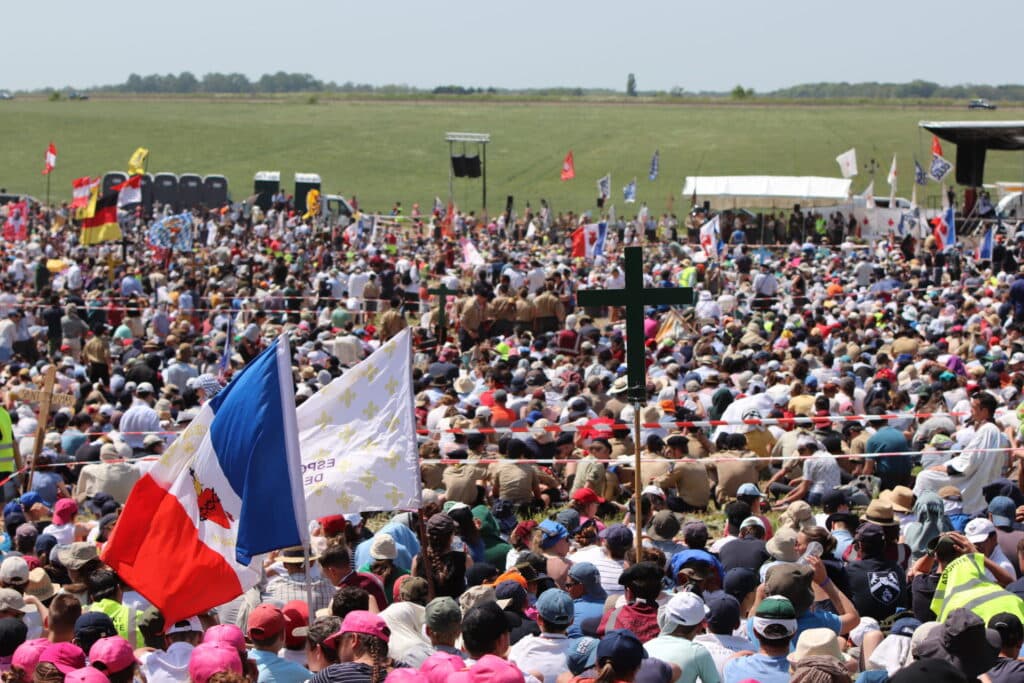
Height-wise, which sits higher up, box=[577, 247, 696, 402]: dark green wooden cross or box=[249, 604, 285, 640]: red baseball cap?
box=[577, 247, 696, 402]: dark green wooden cross

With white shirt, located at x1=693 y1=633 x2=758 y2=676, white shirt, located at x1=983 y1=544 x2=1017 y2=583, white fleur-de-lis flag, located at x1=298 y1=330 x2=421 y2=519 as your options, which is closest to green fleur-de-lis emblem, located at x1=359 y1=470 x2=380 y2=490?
white fleur-de-lis flag, located at x1=298 y1=330 x2=421 y2=519

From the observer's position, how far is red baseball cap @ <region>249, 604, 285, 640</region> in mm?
6281

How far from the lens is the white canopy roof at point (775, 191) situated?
44.8 meters

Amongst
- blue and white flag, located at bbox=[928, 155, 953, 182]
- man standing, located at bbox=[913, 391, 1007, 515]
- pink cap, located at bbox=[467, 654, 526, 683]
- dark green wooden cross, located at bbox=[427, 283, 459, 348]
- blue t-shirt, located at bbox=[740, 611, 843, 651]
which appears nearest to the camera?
pink cap, located at bbox=[467, 654, 526, 683]

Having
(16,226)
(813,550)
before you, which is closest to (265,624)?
(813,550)

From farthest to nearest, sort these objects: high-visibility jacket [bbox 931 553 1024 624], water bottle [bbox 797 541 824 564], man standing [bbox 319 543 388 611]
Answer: water bottle [bbox 797 541 824 564] < man standing [bbox 319 543 388 611] < high-visibility jacket [bbox 931 553 1024 624]

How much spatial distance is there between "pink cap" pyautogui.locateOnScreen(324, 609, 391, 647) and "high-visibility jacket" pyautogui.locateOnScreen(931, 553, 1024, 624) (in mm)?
2731

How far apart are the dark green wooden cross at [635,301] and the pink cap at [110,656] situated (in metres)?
3.70

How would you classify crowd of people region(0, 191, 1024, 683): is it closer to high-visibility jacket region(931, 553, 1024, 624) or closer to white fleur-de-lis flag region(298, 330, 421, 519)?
high-visibility jacket region(931, 553, 1024, 624)

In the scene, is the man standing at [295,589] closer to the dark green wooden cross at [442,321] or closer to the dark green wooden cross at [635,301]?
the dark green wooden cross at [635,301]

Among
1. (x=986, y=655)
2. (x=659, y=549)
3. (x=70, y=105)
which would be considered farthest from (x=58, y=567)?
(x=70, y=105)

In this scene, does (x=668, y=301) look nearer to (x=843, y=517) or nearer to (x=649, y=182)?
(x=843, y=517)

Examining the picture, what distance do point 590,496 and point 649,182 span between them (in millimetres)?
60225

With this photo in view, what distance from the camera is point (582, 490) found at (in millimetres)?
9594
